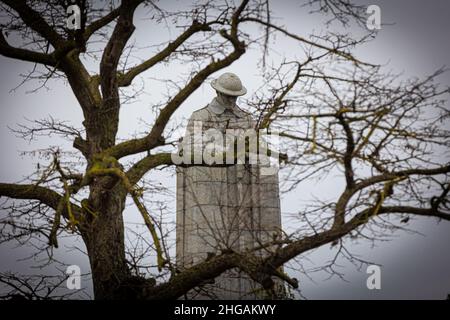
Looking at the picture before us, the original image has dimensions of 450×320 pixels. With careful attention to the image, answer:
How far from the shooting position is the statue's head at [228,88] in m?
7.18

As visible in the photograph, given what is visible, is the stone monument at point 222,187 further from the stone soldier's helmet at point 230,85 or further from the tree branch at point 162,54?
the tree branch at point 162,54

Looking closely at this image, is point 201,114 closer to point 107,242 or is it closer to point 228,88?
point 228,88

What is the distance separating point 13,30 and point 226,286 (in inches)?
181

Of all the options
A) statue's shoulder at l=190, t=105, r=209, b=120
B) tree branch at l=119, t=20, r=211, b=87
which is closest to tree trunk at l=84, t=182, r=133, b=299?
statue's shoulder at l=190, t=105, r=209, b=120

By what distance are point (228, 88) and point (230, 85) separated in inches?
2.1

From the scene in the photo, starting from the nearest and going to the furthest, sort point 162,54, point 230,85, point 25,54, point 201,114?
point 25,54 < point 230,85 < point 201,114 < point 162,54

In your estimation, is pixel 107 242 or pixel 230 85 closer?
pixel 107 242

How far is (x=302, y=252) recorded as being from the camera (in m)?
4.69

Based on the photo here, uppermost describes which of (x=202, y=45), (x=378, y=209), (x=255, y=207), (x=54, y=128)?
(x=202, y=45)

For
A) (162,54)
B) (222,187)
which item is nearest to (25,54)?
(162,54)

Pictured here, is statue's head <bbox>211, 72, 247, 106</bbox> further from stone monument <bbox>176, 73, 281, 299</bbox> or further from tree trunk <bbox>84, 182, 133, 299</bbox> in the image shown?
tree trunk <bbox>84, 182, 133, 299</bbox>

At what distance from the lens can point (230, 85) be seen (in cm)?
718
